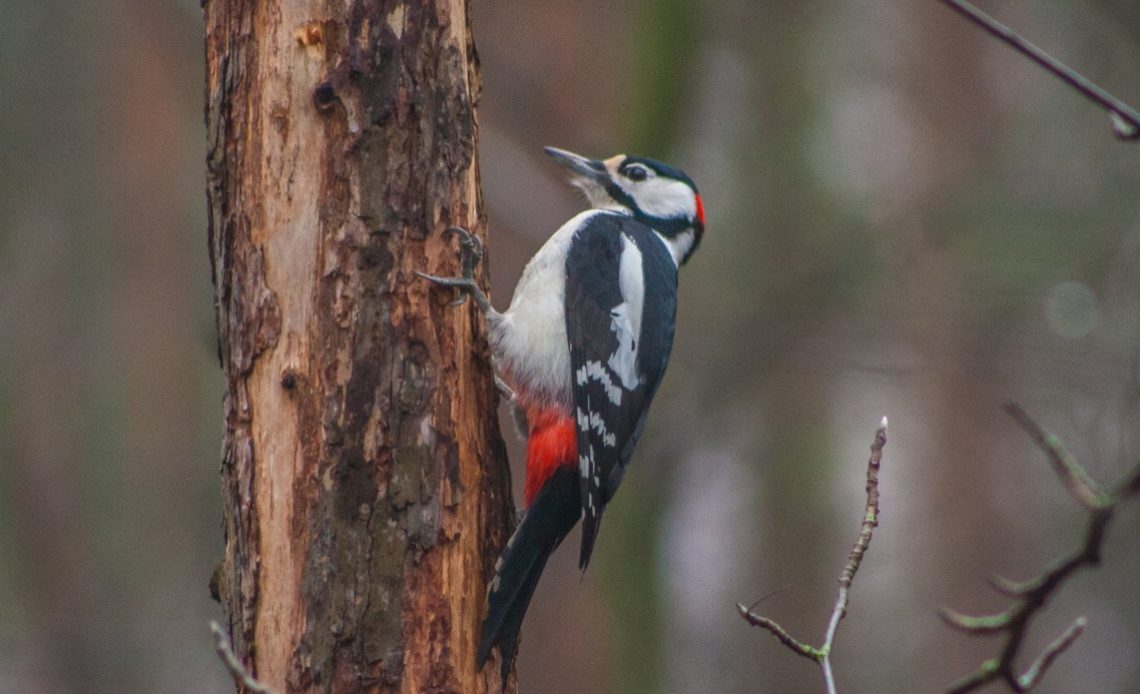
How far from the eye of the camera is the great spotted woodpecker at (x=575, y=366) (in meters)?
3.06

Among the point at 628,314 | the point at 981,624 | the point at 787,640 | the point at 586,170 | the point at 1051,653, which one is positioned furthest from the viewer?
the point at 586,170

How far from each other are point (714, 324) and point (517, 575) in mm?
4589

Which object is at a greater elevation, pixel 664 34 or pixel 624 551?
pixel 664 34

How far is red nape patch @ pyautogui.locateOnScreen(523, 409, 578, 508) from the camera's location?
344 centimetres

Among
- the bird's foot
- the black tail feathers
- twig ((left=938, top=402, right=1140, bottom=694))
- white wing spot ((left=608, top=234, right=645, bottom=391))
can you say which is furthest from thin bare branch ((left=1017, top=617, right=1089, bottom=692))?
white wing spot ((left=608, top=234, right=645, bottom=391))

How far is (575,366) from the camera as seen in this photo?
3.66 meters

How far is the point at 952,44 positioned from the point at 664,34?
10.5 feet

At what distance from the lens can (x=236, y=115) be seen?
2.95 metres

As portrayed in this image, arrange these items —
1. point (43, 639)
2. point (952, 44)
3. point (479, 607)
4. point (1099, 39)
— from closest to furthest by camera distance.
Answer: point (479, 607)
point (43, 639)
point (1099, 39)
point (952, 44)

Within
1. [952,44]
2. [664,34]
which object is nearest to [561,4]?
[664,34]

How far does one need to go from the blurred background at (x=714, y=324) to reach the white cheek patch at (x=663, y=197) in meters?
1.99

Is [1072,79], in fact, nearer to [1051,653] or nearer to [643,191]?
[1051,653]

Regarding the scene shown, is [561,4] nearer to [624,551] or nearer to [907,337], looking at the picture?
[907,337]

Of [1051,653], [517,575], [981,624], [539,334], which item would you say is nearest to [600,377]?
[539,334]
